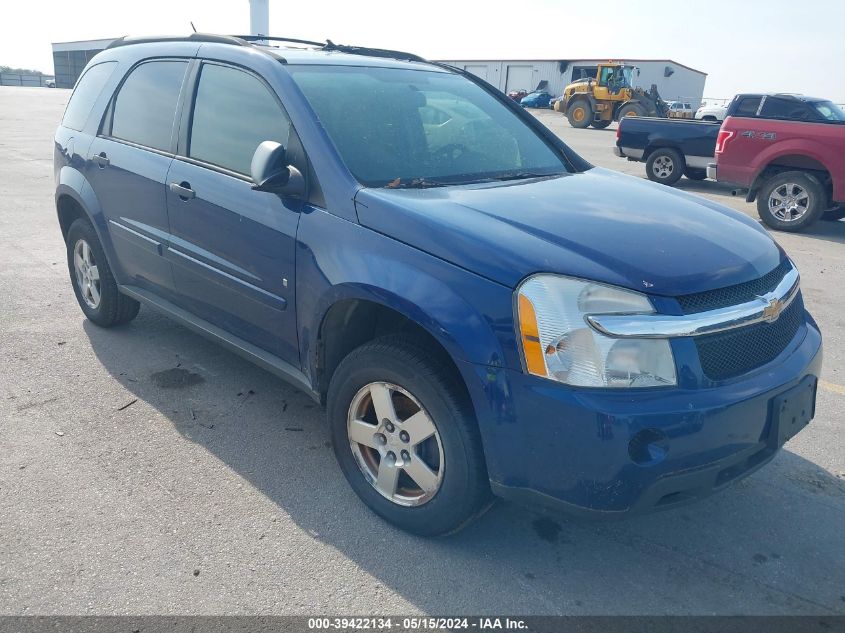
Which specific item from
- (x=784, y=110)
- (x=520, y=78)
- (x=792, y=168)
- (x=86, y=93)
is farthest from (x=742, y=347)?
(x=520, y=78)

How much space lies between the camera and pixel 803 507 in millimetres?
3162

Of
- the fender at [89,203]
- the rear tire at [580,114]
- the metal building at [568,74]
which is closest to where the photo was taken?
the fender at [89,203]

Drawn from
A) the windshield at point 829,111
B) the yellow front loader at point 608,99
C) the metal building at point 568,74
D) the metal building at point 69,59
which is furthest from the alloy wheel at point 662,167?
the metal building at point 69,59

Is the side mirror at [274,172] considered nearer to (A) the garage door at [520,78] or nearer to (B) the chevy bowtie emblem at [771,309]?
(B) the chevy bowtie emblem at [771,309]

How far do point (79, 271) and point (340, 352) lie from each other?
2.93 m

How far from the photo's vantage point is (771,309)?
8.54 feet

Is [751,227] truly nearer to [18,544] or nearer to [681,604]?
[681,604]

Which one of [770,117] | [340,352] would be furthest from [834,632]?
[770,117]

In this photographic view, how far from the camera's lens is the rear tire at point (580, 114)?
99.1 ft

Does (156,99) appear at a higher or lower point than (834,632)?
higher

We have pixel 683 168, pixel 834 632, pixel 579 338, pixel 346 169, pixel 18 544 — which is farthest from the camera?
pixel 683 168

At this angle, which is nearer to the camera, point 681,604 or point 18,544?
point 681,604

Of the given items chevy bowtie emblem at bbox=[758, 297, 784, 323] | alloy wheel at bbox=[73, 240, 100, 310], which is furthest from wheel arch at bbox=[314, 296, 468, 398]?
alloy wheel at bbox=[73, 240, 100, 310]

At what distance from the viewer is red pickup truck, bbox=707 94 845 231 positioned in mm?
9391
